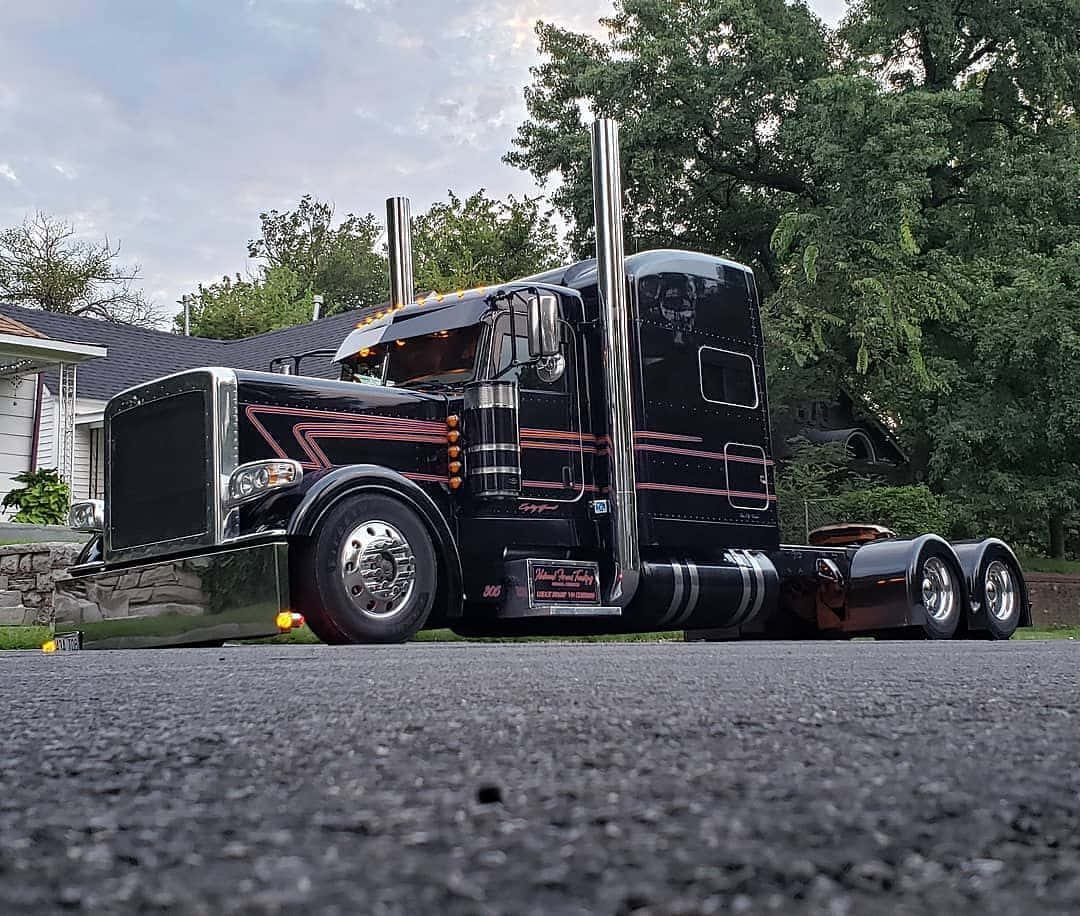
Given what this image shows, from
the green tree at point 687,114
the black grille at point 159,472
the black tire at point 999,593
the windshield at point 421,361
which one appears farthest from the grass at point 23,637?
the green tree at point 687,114

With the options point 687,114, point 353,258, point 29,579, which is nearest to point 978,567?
point 29,579

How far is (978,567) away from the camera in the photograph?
11.6 meters

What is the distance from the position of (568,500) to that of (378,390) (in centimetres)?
156

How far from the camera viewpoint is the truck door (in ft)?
29.7

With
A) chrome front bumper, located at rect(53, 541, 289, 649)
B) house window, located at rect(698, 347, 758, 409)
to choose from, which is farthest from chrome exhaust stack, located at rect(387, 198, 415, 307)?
chrome front bumper, located at rect(53, 541, 289, 649)

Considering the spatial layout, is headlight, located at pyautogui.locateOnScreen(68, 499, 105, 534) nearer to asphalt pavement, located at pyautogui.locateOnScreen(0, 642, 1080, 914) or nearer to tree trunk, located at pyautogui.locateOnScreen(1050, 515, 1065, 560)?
asphalt pavement, located at pyautogui.locateOnScreen(0, 642, 1080, 914)

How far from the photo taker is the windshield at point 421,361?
915cm

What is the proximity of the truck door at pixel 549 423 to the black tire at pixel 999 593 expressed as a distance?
13.7 ft

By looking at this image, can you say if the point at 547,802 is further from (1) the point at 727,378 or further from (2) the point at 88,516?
(1) the point at 727,378

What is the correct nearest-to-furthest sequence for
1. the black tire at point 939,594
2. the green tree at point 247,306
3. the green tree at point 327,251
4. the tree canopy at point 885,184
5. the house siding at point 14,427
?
the black tire at point 939,594, the house siding at point 14,427, the tree canopy at point 885,184, the green tree at point 247,306, the green tree at point 327,251

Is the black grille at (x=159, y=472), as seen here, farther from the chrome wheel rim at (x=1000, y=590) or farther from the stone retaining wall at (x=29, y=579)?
the chrome wheel rim at (x=1000, y=590)

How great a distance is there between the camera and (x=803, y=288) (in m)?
21.7

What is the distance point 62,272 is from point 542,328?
36.1m

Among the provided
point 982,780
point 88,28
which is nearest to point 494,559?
point 982,780
